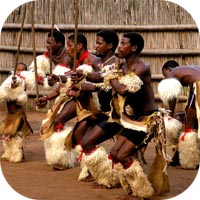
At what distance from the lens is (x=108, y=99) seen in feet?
20.4

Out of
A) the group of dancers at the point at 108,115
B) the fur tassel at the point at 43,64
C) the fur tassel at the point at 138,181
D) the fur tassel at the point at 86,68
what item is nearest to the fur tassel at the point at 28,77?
the group of dancers at the point at 108,115

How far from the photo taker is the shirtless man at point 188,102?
20.4ft

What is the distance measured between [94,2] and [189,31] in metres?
1.95

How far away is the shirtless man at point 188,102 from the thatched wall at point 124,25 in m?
3.60

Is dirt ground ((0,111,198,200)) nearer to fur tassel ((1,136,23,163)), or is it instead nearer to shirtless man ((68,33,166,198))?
fur tassel ((1,136,23,163))

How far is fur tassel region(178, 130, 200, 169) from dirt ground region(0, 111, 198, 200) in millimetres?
93

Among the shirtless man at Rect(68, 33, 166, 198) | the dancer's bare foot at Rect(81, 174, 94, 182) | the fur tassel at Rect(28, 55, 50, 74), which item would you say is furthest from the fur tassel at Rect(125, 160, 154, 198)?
the fur tassel at Rect(28, 55, 50, 74)

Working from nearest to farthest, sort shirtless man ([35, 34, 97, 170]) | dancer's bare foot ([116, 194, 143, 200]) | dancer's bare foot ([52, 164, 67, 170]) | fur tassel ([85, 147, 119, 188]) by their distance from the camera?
dancer's bare foot ([116, 194, 143, 200]) → fur tassel ([85, 147, 119, 188]) → shirtless man ([35, 34, 97, 170]) → dancer's bare foot ([52, 164, 67, 170])

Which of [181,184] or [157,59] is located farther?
[157,59]

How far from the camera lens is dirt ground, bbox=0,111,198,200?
18.9 feet

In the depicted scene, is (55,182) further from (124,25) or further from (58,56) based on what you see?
(124,25)

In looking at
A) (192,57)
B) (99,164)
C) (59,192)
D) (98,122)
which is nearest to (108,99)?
(98,122)

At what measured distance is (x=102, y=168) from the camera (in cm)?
601

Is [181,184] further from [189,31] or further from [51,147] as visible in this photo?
[189,31]
